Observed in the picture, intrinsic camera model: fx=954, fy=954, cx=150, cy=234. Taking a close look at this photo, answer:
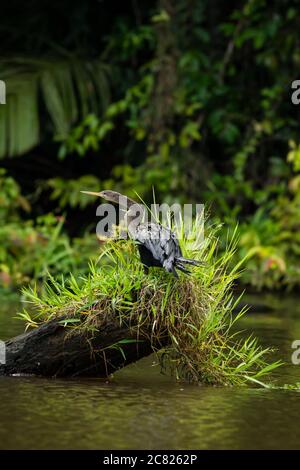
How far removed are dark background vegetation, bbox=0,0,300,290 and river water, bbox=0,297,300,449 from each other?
4.82 meters

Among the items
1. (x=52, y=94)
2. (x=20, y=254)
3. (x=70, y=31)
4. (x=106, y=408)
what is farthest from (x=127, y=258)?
(x=70, y=31)

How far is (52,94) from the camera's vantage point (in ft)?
31.6

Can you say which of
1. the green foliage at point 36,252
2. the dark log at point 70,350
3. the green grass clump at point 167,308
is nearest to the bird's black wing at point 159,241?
the green grass clump at point 167,308

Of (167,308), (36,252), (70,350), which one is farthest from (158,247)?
(36,252)

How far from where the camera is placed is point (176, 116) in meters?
9.83

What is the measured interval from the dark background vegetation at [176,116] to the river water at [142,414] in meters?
4.82

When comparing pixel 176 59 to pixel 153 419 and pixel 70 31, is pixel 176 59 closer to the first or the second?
pixel 70 31

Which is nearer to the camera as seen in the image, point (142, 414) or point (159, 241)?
point (142, 414)

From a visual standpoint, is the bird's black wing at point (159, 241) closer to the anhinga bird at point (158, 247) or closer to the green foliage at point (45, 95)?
the anhinga bird at point (158, 247)

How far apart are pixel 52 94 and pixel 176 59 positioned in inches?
51.9

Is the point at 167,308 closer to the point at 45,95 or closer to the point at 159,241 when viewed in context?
the point at 159,241

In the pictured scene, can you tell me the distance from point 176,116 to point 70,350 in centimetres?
610

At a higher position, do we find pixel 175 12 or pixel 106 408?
pixel 175 12
